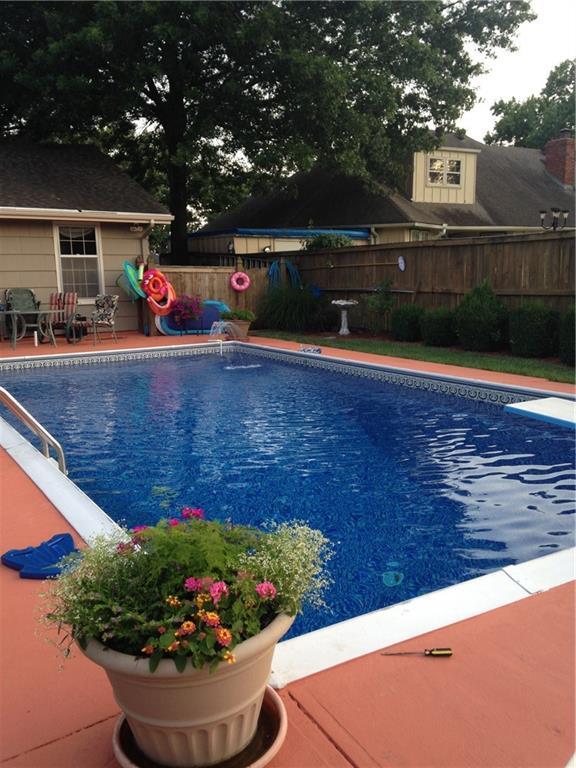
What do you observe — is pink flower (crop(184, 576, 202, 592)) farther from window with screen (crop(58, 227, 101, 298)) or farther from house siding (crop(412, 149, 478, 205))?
house siding (crop(412, 149, 478, 205))

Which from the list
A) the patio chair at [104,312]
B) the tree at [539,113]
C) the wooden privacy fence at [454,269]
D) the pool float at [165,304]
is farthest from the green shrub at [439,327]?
the tree at [539,113]

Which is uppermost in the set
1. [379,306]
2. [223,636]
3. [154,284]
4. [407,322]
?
[154,284]

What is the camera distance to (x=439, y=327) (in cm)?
1141

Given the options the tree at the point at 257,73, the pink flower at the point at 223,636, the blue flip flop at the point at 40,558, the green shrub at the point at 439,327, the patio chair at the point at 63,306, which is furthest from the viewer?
the tree at the point at 257,73

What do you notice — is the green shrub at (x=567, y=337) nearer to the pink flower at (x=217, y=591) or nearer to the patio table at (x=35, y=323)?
the pink flower at (x=217, y=591)

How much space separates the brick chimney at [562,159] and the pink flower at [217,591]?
87.7ft

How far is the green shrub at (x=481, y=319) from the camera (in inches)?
414

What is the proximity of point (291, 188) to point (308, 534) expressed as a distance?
21.0 m

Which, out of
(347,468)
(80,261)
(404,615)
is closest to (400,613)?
(404,615)

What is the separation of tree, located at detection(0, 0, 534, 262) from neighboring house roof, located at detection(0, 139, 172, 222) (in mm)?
1410

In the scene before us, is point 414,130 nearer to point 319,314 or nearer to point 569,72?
point 319,314

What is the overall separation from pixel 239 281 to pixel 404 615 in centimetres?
1303

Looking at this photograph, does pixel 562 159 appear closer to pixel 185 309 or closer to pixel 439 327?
pixel 439 327

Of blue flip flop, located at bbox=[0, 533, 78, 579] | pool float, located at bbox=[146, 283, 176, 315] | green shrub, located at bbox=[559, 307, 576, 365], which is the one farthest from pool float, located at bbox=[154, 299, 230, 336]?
blue flip flop, located at bbox=[0, 533, 78, 579]
